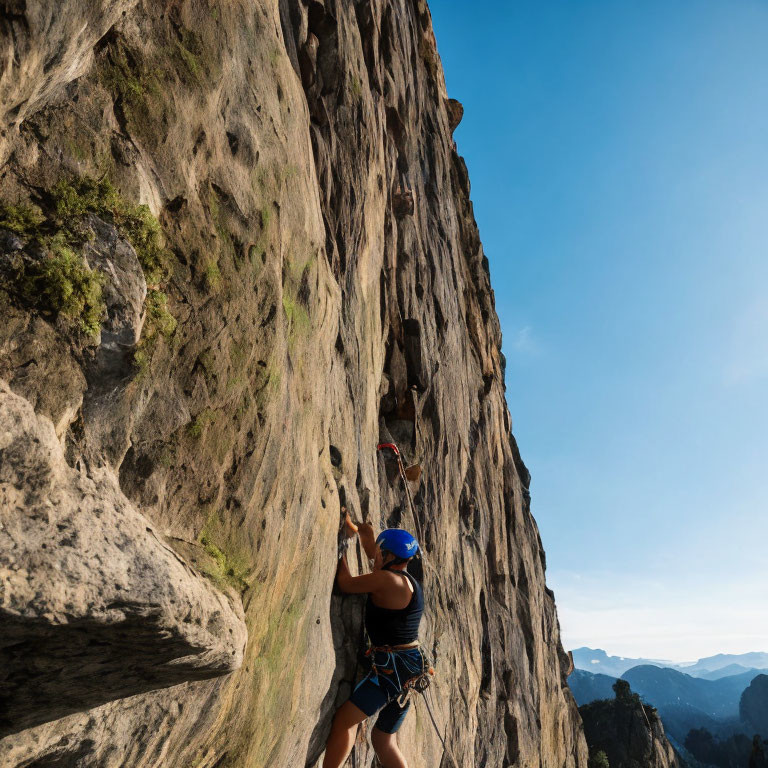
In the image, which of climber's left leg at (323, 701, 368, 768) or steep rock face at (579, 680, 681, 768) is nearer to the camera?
climber's left leg at (323, 701, 368, 768)

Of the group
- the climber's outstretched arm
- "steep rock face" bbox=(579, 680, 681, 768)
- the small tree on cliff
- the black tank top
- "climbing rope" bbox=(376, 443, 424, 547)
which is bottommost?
the small tree on cliff

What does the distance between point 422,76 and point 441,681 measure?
53.4 feet

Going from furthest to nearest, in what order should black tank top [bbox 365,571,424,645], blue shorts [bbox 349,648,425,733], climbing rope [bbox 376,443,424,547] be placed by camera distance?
climbing rope [bbox 376,443,424,547] < black tank top [bbox 365,571,424,645] < blue shorts [bbox 349,648,425,733]

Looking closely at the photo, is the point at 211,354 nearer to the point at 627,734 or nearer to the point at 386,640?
the point at 386,640

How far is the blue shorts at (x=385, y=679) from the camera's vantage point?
23.7 ft

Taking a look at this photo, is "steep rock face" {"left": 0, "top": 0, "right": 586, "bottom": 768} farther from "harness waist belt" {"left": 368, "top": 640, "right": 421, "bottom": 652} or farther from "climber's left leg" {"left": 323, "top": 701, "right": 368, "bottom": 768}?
"harness waist belt" {"left": 368, "top": 640, "right": 421, "bottom": 652}

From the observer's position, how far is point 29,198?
3293 mm

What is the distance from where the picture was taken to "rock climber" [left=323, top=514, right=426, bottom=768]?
7105 mm

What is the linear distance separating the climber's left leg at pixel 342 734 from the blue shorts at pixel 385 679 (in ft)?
0.39

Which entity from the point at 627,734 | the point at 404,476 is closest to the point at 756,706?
the point at 627,734

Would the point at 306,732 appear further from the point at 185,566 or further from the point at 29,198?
the point at 29,198

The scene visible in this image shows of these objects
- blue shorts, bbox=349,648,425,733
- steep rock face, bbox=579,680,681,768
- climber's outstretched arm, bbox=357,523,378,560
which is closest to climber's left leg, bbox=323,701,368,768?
blue shorts, bbox=349,648,425,733

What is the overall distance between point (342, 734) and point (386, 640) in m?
1.30

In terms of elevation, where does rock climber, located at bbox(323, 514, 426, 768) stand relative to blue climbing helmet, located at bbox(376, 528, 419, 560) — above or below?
below
